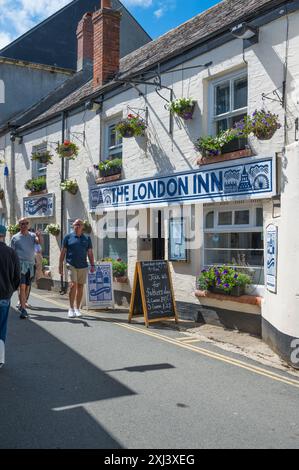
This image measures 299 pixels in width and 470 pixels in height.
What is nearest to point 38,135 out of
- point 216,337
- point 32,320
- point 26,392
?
point 32,320

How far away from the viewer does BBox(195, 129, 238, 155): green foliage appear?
8.76m

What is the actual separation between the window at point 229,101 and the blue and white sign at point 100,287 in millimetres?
3955

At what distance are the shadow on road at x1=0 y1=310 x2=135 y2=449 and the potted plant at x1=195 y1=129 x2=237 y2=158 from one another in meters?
4.54

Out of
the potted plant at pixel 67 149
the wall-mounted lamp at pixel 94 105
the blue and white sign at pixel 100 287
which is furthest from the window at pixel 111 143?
the blue and white sign at pixel 100 287

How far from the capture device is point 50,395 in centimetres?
500

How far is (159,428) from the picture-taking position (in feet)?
13.7

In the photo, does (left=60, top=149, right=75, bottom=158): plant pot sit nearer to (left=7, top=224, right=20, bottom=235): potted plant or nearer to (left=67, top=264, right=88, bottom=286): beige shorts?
(left=7, top=224, right=20, bottom=235): potted plant

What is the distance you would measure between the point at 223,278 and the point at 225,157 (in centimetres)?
227

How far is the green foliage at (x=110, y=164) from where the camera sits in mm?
12023

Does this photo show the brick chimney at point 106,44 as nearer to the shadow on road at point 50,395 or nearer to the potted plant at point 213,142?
the potted plant at point 213,142

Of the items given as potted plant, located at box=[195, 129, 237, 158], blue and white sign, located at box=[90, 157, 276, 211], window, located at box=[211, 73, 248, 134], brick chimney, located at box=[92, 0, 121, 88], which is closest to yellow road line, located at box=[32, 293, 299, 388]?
blue and white sign, located at box=[90, 157, 276, 211]

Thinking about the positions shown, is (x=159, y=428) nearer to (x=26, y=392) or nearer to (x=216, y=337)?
(x=26, y=392)

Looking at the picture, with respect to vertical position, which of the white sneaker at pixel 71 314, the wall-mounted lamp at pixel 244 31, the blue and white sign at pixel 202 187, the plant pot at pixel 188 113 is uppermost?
the wall-mounted lamp at pixel 244 31

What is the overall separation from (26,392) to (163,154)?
6.66 meters
